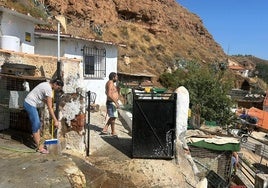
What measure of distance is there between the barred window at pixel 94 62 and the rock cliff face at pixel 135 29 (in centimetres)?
1794

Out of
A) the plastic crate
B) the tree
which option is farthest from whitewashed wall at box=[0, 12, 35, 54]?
the tree

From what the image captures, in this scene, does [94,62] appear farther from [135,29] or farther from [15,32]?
[135,29]

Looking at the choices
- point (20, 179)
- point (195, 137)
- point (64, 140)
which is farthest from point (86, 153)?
point (195, 137)

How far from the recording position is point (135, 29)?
5397cm

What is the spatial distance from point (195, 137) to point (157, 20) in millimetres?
50789

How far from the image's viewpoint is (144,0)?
61.5 metres

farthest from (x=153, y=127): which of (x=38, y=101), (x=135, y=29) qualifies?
(x=135, y=29)

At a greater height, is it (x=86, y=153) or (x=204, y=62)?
(x=204, y=62)

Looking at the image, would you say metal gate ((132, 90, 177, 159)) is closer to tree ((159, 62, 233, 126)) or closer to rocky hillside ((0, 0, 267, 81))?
tree ((159, 62, 233, 126))

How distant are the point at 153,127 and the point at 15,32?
9136 millimetres

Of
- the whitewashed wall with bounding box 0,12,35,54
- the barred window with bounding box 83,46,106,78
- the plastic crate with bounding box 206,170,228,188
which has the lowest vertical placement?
the plastic crate with bounding box 206,170,228,188

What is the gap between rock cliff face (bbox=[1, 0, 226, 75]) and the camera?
42000mm

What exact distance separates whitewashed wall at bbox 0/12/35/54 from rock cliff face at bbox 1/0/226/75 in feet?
67.1

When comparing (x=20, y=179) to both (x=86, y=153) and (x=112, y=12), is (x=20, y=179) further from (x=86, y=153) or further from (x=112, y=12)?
(x=112, y=12)
